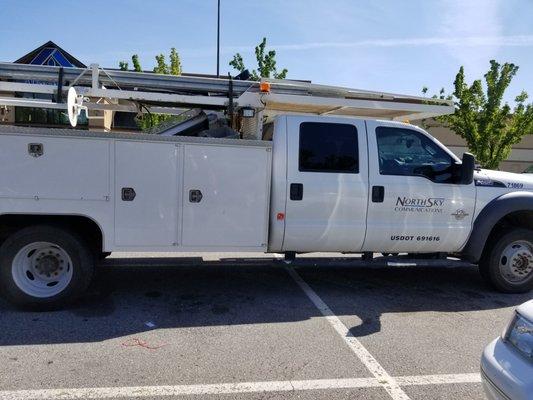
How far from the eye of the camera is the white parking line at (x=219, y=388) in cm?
339

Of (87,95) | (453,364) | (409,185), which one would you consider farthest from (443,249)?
(87,95)

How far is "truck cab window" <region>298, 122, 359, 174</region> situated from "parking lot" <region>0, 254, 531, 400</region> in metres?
1.16

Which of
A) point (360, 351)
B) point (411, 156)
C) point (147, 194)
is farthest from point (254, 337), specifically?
point (411, 156)

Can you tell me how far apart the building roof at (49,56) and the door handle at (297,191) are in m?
13.7

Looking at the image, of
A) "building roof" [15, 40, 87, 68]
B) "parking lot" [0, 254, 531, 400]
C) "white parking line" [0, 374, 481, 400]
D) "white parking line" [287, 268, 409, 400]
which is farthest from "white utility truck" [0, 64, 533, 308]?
"building roof" [15, 40, 87, 68]

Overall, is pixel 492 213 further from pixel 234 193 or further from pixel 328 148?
pixel 234 193

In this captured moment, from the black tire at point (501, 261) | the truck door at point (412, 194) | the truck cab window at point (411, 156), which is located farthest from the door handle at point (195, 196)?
the black tire at point (501, 261)

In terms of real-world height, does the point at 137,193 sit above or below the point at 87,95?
below

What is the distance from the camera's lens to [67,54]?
1705cm

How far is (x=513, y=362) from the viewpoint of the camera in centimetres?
263

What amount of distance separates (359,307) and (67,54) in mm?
15452

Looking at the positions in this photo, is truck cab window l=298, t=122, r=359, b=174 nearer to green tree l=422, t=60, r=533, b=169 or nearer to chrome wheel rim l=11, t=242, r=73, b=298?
chrome wheel rim l=11, t=242, r=73, b=298

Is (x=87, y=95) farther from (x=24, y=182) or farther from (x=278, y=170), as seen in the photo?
(x=278, y=170)

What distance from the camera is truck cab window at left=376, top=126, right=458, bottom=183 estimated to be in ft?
18.4
